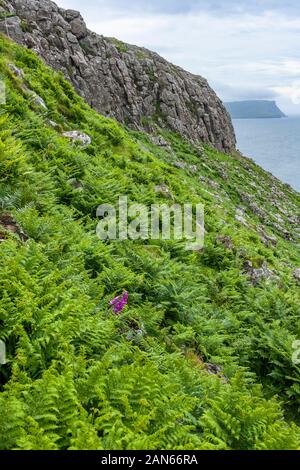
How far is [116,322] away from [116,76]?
48154mm

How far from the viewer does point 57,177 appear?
38.1ft

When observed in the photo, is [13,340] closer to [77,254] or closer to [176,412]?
[176,412]

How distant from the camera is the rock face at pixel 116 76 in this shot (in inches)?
1655

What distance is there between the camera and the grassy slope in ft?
14.3

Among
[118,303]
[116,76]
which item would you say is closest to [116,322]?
[118,303]

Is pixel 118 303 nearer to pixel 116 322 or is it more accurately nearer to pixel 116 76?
pixel 116 322

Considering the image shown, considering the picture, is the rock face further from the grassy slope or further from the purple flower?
the purple flower

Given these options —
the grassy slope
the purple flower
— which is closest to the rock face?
the grassy slope

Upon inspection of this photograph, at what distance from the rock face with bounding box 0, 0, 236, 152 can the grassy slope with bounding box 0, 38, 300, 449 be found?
25964 mm

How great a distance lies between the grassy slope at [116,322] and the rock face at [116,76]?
2596cm

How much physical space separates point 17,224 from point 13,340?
3540mm

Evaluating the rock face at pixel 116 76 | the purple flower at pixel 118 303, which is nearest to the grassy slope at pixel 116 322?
the purple flower at pixel 118 303

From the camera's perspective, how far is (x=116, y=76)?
50094 millimetres

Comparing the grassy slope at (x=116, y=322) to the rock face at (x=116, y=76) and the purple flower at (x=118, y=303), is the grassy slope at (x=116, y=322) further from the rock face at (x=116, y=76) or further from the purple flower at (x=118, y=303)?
the rock face at (x=116, y=76)
